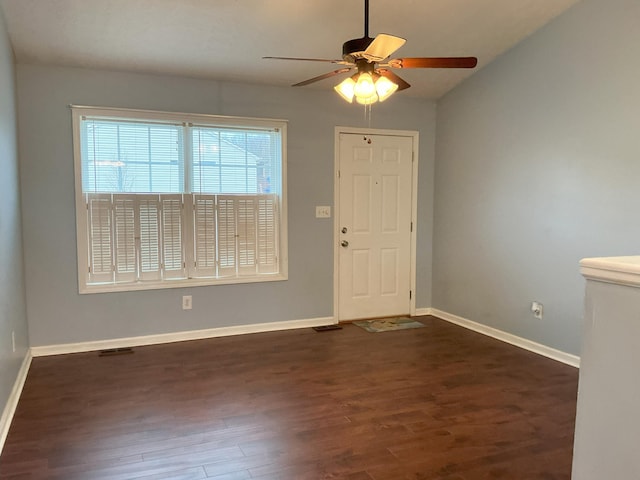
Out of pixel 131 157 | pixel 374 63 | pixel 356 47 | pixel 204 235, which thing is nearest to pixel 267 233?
pixel 204 235

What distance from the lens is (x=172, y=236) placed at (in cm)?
423

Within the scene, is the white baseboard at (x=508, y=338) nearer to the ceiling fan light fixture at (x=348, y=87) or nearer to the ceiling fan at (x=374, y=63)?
the ceiling fan at (x=374, y=63)

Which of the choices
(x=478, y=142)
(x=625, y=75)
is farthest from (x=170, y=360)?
(x=625, y=75)

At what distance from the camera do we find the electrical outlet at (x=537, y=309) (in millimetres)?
3975

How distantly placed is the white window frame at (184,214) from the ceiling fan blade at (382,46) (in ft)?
6.98

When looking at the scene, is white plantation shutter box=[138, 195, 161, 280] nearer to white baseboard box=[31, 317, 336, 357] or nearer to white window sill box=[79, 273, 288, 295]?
white window sill box=[79, 273, 288, 295]

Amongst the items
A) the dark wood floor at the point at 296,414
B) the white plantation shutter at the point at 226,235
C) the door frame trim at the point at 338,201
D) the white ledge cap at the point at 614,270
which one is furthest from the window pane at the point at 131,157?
the white ledge cap at the point at 614,270

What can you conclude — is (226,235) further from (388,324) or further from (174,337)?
(388,324)

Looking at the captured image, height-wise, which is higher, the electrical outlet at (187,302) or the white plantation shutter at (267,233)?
the white plantation shutter at (267,233)

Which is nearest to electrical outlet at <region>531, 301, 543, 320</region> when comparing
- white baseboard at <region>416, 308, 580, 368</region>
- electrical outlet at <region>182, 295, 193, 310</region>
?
white baseboard at <region>416, 308, 580, 368</region>

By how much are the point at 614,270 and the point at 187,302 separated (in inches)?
149

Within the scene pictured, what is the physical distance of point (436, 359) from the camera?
3854 mm

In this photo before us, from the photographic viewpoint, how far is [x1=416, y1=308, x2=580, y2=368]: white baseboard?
3.74 meters

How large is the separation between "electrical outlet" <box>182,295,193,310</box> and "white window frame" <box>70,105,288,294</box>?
0.12m
